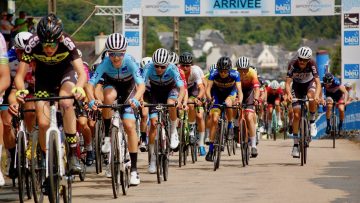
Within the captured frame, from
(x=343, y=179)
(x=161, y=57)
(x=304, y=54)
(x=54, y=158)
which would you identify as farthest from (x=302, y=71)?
(x=54, y=158)

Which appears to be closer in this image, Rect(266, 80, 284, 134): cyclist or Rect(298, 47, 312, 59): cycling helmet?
Rect(298, 47, 312, 59): cycling helmet

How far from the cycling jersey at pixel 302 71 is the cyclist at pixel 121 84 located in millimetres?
5241

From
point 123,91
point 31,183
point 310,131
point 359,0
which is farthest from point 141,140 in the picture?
point 359,0

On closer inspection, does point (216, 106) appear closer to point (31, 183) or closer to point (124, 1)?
point (31, 183)

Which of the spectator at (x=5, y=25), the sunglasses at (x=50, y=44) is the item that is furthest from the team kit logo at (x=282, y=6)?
the sunglasses at (x=50, y=44)

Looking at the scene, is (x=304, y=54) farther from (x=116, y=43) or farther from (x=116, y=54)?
(x=116, y=43)

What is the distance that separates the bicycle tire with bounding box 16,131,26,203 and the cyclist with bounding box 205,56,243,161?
6393mm

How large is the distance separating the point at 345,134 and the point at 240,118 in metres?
14.5

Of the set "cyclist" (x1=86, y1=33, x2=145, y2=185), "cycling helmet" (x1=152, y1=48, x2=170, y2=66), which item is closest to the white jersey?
"cycling helmet" (x1=152, y1=48, x2=170, y2=66)

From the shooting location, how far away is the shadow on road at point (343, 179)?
1340 centimetres

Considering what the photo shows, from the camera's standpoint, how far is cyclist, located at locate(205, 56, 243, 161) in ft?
61.2

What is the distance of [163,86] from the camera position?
17.2 meters

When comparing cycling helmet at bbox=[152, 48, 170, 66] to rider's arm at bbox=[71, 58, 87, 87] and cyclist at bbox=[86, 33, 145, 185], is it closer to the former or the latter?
cyclist at bbox=[86, 33, 145, 185]

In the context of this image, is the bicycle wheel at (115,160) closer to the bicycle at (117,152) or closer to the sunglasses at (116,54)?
the bicycle at (117,152)
